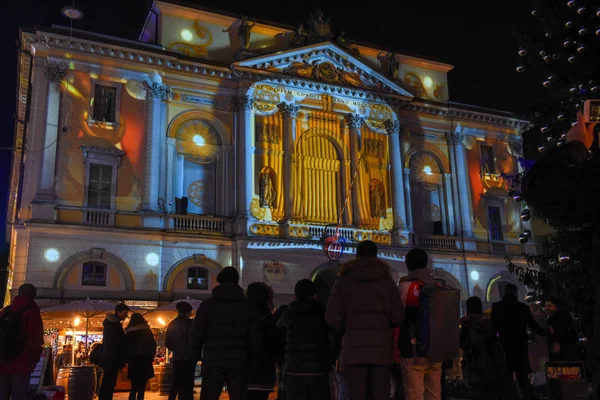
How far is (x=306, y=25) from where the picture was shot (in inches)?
1112

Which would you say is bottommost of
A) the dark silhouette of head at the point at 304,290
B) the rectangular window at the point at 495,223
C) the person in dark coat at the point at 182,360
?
the person in dark coat at the point at 182,360

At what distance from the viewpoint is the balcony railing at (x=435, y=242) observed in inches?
1094

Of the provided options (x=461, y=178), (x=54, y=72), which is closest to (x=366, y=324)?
(x=54, y=72)

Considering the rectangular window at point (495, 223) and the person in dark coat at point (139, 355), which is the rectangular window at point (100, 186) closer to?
the person in dark coat at point (139, 355)

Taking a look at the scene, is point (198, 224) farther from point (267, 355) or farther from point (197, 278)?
point (267, 355)

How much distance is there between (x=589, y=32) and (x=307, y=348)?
576 centimetres

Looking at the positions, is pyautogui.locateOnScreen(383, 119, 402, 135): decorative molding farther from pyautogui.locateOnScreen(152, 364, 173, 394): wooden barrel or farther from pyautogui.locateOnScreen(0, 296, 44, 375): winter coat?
pyautogui.locateOnScreen(0, 296, 44, 375): winter coat

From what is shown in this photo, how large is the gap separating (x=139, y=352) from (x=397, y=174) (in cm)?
1894

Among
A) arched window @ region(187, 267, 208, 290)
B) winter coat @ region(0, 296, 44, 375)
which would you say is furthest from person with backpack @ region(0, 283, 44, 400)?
arched window @ region(187, 267, 208, 290)

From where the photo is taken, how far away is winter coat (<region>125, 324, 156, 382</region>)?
10695 mm

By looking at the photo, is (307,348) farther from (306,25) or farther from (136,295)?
(306,25)

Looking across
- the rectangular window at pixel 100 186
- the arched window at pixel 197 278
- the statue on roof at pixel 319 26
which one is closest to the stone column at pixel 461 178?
the statue on roof at pixel 319 26

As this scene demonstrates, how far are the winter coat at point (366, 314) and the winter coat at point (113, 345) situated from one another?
5.95 m

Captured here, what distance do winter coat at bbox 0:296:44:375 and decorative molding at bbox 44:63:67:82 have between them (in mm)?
16732
